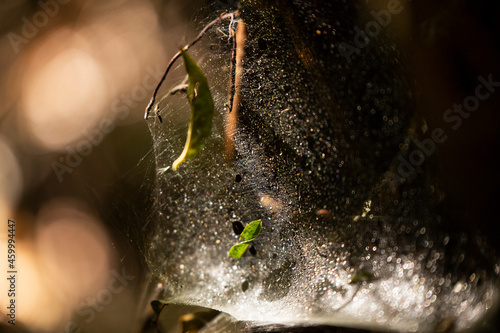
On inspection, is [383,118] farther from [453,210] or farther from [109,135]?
[109,135]

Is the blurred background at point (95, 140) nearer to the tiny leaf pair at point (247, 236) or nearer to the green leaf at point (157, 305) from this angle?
the green leaf at point (157, 305)

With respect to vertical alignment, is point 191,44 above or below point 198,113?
above

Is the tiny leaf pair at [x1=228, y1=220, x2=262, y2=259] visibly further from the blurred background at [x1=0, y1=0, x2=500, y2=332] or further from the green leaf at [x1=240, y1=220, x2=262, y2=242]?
the blurred background at [x1=0, y1=0, x2=500, y2=332]

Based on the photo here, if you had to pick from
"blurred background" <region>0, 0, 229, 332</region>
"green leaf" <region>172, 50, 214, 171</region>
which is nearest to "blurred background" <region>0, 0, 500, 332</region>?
"blurred background" <region>0, 0, 229, 332</region>

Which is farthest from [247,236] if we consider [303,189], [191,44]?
[191,44]

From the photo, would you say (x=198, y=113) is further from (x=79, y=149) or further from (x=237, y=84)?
(x=79, y=149)

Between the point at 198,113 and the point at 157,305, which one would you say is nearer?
the point at 198,113

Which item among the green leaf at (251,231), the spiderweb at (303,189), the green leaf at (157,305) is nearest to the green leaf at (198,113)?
the spiderweb at (303,189)
